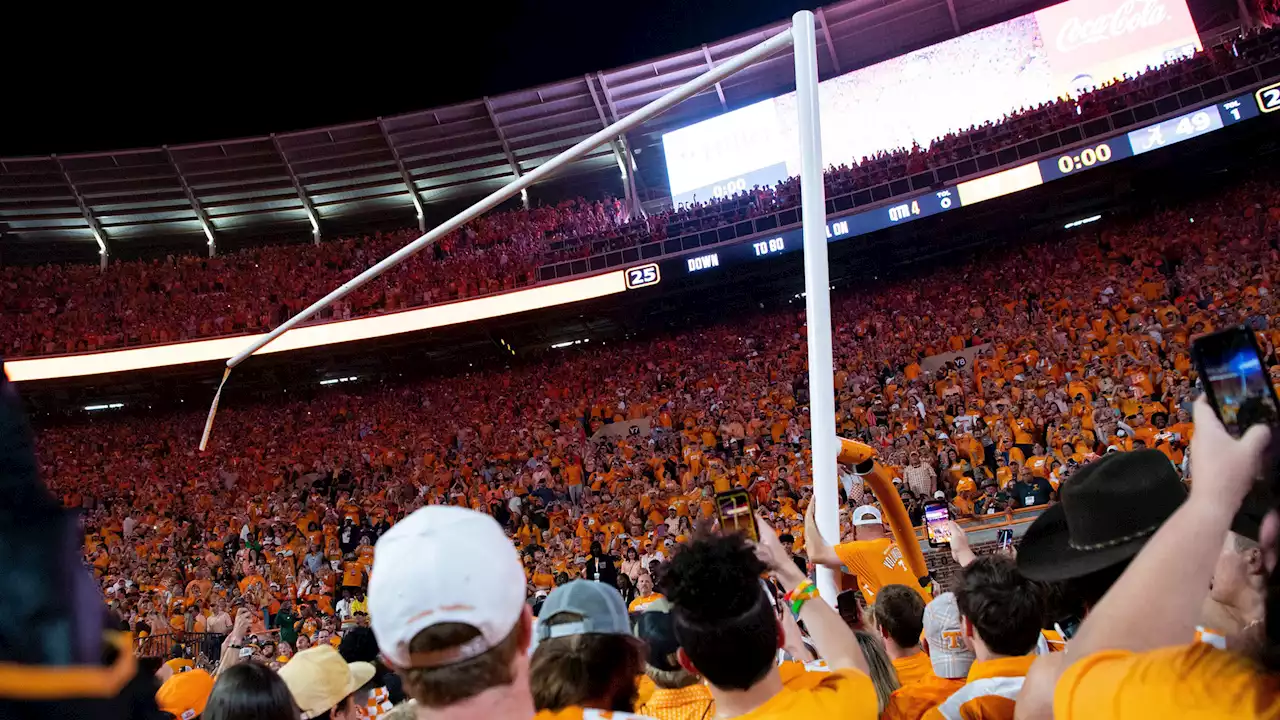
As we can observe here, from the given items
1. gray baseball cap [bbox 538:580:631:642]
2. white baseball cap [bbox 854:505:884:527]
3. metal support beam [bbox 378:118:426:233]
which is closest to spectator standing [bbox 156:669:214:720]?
gray baseball cap [bbox 538:580:631:642]

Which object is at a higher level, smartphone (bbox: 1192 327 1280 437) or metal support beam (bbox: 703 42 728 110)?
metal support beam (bbox: 703 42 728 110)

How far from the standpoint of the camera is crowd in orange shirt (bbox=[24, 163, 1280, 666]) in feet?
46.5

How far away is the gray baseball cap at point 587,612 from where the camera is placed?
2275 millimetres

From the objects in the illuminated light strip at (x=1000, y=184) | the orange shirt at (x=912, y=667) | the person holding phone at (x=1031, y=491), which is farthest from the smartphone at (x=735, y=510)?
the illuminated light strip at (x=1000, y=184)

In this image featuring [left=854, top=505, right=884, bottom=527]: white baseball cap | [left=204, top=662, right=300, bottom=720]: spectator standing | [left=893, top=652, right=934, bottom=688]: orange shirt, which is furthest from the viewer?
[left=854, top=505, right=884, bottom=527]: white baseball cap

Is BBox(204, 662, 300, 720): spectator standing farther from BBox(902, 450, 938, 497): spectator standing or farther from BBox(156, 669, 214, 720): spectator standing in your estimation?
BBox(902, 450, 938, 497): spectator standing

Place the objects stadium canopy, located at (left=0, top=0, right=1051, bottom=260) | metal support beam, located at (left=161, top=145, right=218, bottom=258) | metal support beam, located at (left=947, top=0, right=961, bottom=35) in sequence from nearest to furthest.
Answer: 1. metal support beam, located at (left=947, top=0, right=961, bottom=35)
2. stadium canopy, located at (left=0, top=0, right=1051, bottom=260)
3. metal support beam, located at (left=161, top=145, right=218, bottom=258)

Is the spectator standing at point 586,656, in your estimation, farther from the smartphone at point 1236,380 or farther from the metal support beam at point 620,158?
the metal support beam at point 620,158

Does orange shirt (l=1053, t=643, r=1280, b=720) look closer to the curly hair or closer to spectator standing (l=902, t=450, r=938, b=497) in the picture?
the curly hair

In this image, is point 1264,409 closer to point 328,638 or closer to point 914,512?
point 914,512

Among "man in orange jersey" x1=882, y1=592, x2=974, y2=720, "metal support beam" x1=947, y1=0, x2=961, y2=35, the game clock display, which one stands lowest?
"man in orange jersey" x1=882, y1=592, x2=974, y2=720

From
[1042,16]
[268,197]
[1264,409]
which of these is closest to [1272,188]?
[1042,16]

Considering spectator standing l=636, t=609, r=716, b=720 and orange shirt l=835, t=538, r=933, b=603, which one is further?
orange shirt l=835, t=538, r=933, b=603

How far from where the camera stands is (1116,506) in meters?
1.75
